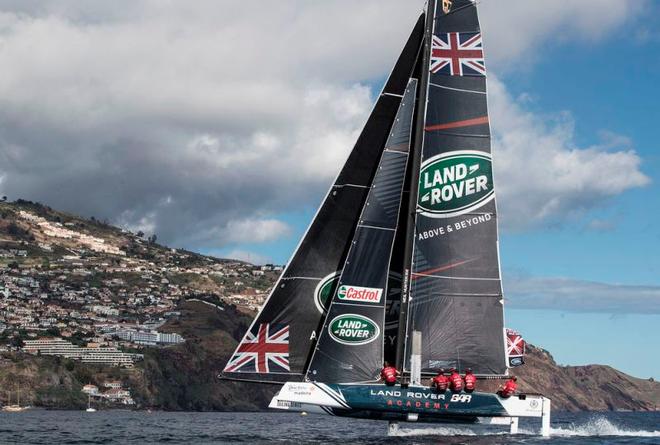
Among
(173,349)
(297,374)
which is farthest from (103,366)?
(297,374)

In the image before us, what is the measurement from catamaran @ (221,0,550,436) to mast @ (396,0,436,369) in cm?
4

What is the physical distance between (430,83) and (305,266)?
7890 millimetres

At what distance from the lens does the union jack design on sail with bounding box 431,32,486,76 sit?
1431 inches

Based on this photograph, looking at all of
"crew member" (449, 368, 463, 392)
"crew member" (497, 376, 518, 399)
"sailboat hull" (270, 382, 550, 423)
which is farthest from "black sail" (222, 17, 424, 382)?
"crew member" (497, 376, 518, 399)

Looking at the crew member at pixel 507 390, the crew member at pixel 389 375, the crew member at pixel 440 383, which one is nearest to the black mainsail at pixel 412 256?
the crew member at pixel 389 375

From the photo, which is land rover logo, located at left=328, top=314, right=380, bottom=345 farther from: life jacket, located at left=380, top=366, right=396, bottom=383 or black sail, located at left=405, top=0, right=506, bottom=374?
life jacket, located at left=380, top=366, right=396, bottom=383

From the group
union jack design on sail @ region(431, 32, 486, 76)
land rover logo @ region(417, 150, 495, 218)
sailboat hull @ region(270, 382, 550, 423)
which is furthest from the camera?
union jack design on sail @ region(431, 32, 486, 76)

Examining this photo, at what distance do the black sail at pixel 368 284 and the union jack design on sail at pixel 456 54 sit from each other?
4.36 ft

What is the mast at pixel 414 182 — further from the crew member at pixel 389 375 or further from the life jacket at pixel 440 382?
the life jacket at pixel 440 382

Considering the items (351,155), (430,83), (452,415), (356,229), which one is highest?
(430,83)

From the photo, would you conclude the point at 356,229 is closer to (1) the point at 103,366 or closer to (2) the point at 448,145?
(2) the point at 448,145

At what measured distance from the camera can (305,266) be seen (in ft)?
120

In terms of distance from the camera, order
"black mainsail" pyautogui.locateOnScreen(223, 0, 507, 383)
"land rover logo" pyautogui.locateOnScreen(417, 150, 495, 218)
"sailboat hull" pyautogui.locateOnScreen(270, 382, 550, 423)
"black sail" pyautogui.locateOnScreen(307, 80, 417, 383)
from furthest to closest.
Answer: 1. "land rover logo" pyautogui.locateOnScreen(417, 150, 495, 218)
2. "black mainsail" pyautogui.locateOnScreen(223, 0, 507, 383)
3. "black sail" pyautogui.locateOnScreen(307, 80, 417, 383)
4. "sailboat hull" pyautogui.locateOnScreen(270, 382, 550, 423)

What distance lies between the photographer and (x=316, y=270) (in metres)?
36.5
